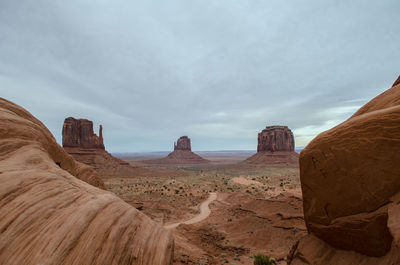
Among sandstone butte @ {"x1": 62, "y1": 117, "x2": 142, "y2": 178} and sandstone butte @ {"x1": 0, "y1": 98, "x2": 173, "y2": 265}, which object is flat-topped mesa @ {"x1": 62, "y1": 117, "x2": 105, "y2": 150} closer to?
sandstone butte @ {"x1": 62, "y1": 117, "x2": 142, "y2": 178}

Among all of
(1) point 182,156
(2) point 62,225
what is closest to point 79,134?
(2) point 62,225

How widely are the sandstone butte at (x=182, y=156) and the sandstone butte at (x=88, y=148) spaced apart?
62.3m

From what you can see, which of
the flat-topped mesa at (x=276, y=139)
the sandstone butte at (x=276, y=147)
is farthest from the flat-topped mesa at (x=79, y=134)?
the flat-topped mesa at (x=276, y=139)

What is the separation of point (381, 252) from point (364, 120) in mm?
3494

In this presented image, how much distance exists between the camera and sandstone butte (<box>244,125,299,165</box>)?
85188 mm

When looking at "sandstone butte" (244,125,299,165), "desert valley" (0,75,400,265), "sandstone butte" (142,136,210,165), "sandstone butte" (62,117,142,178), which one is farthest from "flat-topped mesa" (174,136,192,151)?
"desert valley" (0,75,400,265)

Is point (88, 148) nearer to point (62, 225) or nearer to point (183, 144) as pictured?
point (62, 225)

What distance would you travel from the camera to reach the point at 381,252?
4512 mm

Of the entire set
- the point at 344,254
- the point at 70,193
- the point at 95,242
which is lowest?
the point at 344,254

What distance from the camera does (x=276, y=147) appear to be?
9338 cm

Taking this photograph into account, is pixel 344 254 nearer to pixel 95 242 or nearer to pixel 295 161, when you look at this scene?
pixel 95 242

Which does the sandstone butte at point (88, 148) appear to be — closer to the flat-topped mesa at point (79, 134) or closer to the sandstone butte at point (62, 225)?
the flat-topped mesa at point (79, 134)

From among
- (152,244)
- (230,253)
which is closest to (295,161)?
(230,253)

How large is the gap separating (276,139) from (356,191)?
9577cm
